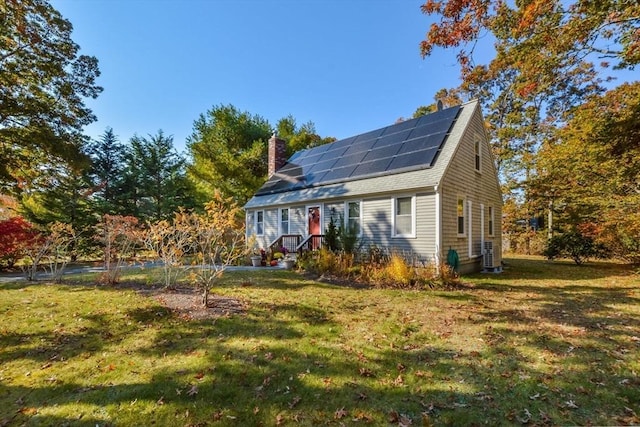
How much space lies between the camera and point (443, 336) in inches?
187

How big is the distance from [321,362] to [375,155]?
412 inches

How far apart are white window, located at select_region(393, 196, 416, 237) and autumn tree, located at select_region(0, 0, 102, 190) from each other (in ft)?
39.8

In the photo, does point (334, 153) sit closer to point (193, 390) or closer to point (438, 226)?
point (438, 226)

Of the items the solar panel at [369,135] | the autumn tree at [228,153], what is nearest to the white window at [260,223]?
the autumn tree at [228,153]

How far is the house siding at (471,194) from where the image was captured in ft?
33.7

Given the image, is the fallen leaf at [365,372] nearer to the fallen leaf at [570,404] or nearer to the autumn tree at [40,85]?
the fallen leaf at [570,404]

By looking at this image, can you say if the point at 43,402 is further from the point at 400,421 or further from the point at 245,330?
the point at 400,421

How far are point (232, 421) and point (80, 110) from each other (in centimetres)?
1355

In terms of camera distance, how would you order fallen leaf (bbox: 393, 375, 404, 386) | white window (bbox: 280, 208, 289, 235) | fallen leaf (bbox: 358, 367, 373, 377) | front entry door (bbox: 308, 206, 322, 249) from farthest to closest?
white window (bbox: 280, 208, 289, 235) < front entry door (bbox: 308, 206, 322, 249) < fallen leaf (bbox: 358, 367, 373, 377) < fallen leaf (bbox: 393, 375, 404, 386)

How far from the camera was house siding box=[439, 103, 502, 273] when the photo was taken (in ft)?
33.7

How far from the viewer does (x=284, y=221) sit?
1541cm

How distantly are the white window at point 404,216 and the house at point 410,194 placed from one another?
0.12 ft

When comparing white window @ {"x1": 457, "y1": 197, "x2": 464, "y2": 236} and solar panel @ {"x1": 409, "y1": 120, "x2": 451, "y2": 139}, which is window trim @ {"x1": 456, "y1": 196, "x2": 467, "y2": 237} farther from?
solar panel @ {"x1": 409, "y1": 120, "x2": 451, "y2": 139}

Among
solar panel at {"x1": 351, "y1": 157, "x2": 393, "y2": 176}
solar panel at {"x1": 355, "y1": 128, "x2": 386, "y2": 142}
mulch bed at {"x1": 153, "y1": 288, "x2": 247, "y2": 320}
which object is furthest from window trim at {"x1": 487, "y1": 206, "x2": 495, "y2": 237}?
mulch bed at {"x1": 153, "y1": 288, "x2": 247, "y2": 320}
